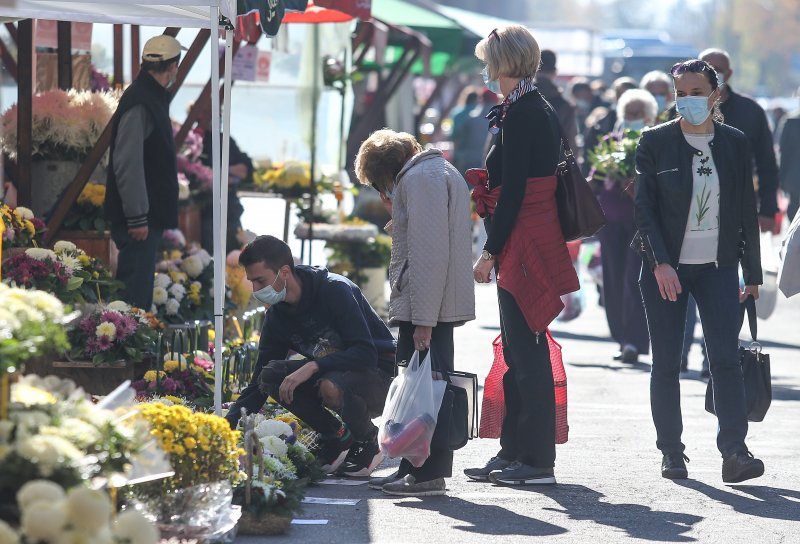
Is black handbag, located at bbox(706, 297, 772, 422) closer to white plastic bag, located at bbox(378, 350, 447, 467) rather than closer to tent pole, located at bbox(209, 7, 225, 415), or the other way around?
white plastic bag, located at bbox(378, 350, 447, 467)

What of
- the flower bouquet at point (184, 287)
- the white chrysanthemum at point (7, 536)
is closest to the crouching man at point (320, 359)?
the flower bouquet at point (184, 287)

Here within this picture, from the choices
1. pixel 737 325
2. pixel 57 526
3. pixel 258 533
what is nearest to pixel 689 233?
pixel 737 325

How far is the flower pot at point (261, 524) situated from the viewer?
18.5ft

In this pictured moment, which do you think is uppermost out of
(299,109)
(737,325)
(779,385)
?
(299,109)

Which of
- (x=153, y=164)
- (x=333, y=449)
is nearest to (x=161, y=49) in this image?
(x=153, y=164)

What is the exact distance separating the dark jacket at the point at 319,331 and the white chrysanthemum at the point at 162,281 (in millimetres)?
2259

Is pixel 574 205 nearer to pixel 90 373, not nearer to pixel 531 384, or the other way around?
pixel 531 384

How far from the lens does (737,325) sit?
6785mm

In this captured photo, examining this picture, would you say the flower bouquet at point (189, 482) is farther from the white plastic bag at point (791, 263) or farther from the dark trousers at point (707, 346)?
the white plastic bag at point (791, 263)

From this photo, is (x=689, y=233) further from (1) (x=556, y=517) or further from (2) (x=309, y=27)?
(2) (x=309, y=27)

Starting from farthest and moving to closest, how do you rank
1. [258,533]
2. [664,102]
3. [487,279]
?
1. [664,102]
2. [487,279]
3. [258,533]

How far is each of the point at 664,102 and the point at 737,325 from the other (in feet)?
19.1

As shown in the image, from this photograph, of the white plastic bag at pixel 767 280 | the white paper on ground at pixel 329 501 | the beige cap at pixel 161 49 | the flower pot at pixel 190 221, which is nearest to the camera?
the white paper on ground at pixel 329 501

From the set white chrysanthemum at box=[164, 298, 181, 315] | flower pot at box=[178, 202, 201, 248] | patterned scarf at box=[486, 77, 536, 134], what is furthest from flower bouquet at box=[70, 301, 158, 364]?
flower pot at box=[178, 202, 201, 248]
